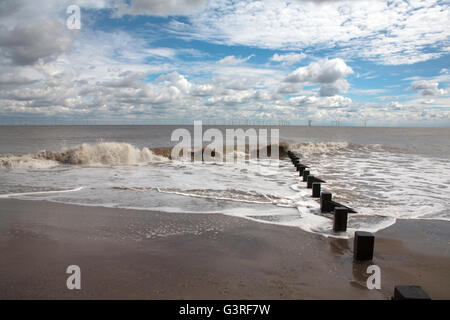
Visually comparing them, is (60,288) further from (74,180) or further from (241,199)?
(74,180)

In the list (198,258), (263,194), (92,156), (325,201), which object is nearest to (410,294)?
(198,258)

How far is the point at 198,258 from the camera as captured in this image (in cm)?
444

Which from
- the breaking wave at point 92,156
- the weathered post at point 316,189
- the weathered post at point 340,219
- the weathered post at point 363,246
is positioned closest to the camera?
the weathered post at point 363,246

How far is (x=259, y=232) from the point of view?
5719mm

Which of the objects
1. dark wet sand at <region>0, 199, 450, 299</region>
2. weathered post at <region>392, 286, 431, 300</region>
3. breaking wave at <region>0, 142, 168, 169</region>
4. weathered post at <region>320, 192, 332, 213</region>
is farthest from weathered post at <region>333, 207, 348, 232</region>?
breaking wave at <region>0, 142, 168, 169</region>

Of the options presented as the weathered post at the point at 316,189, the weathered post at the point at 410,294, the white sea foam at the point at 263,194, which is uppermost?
the weathered post at the point at 410,294

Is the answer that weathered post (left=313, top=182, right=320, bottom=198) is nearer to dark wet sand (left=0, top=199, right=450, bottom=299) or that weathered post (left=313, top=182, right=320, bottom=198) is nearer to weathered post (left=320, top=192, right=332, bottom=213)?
weathered post (left=320, top=192, right=332, bottom=213)

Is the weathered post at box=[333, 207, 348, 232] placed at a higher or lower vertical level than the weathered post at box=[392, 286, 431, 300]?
lower

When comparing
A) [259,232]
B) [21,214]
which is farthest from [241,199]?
[21,214]

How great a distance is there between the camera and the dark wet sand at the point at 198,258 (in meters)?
3.58

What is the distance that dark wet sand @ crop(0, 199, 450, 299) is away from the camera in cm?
358

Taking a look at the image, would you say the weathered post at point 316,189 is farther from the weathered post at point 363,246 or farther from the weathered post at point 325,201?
the weathered post at point 363,246

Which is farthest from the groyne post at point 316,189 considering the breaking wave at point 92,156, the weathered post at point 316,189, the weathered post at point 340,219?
the breaking wave at point 92,156
